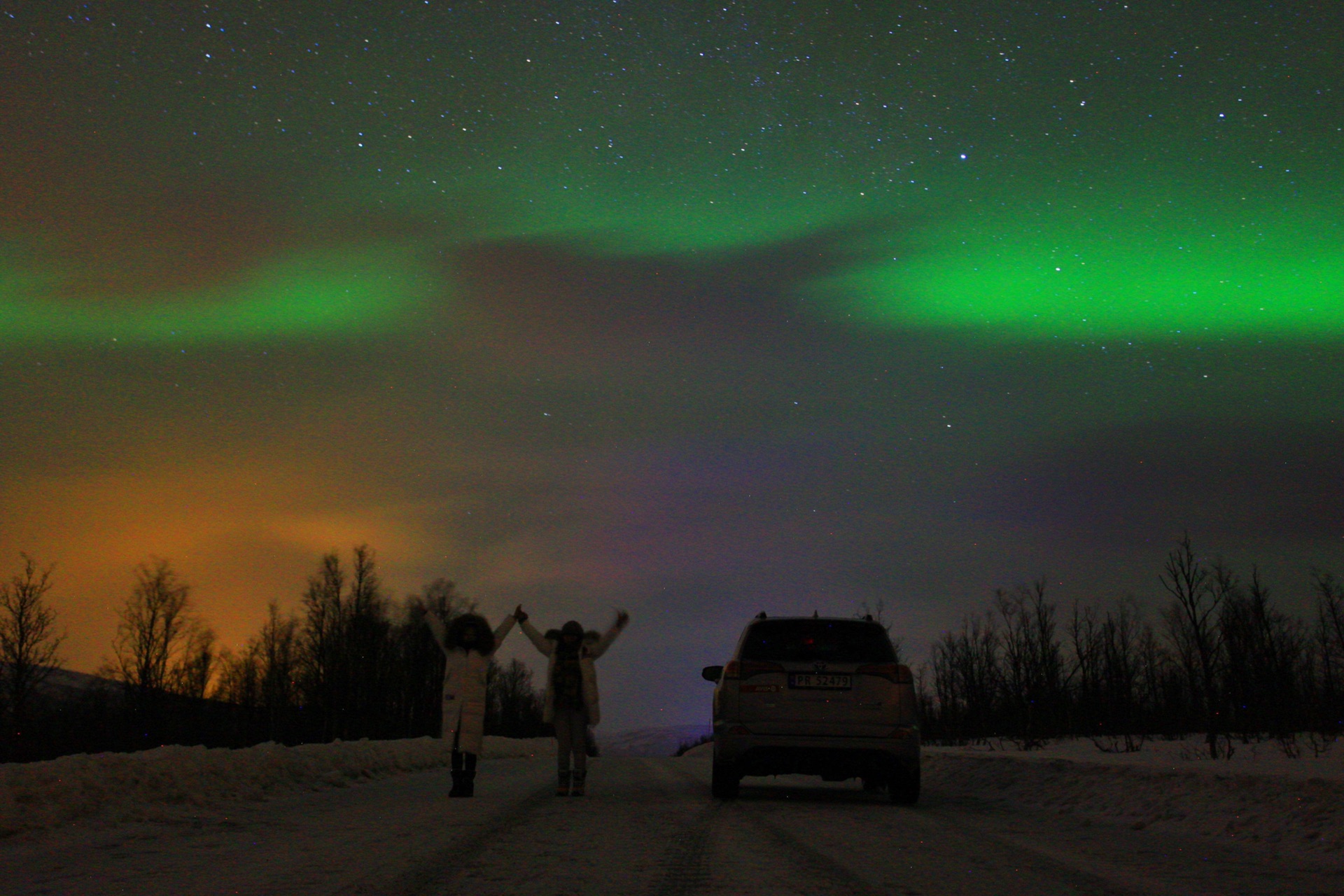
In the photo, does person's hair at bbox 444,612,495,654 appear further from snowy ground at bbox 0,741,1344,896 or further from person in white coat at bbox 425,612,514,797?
snowy ground at bbox 0,741,1344,896

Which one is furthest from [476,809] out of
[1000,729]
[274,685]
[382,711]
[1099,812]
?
[274,685]

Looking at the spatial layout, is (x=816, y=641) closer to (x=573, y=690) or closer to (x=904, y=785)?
(x=904, y=785)

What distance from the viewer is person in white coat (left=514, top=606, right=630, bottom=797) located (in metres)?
11.9

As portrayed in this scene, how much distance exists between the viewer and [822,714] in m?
11.1

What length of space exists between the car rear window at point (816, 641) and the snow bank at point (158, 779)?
5.71 m

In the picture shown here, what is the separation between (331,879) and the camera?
5922 millimetres

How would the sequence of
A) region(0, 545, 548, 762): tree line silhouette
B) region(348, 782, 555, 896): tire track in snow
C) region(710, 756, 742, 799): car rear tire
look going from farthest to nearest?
region(0, 545, 548, 762): tree line silhouette < region(710, 756, 742, 799): car rear tire < region(348, 782, 555, 896): tire track in snow

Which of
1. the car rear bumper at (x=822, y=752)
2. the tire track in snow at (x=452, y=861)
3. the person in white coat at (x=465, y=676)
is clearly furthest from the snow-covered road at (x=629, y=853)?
the person in white coat at (x=465, y=676)

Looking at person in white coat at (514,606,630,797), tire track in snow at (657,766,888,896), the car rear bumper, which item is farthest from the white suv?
person in white coat at (514,606,630,797)

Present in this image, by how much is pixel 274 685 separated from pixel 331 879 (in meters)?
91.6

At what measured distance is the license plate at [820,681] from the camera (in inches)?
440

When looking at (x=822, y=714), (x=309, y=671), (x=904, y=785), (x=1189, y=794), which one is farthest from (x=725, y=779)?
(x=309, y=671)

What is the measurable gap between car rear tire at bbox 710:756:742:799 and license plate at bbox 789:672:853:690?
1146 mm

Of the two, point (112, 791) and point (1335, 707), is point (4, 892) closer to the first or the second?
point (112, 791)
